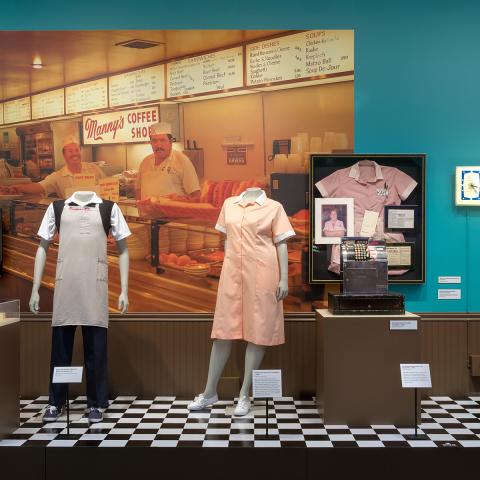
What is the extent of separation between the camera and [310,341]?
17.7 ft

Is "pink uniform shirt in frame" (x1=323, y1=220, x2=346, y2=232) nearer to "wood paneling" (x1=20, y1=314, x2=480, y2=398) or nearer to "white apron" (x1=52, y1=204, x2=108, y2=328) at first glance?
"wood paneling" (x1=20, y1=314, x2=480, y2=398)

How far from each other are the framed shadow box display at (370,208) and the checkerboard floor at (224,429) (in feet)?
3.70

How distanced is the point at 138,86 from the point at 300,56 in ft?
4.50

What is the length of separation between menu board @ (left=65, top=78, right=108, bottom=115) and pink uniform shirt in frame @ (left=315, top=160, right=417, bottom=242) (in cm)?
201

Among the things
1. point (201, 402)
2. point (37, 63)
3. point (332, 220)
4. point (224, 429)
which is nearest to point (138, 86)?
point (37, 63)

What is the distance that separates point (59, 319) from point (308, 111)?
2556 millimetres

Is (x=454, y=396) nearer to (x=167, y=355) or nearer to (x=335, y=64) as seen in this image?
(x=167, y=355)

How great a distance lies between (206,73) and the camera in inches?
214

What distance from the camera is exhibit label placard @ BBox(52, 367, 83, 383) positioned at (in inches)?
164

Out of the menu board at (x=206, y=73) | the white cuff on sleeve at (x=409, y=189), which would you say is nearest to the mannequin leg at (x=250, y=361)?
the white cuff on sleeve at (x=409, y=189)

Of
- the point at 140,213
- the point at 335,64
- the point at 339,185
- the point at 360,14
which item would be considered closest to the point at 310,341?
the point at 339,185

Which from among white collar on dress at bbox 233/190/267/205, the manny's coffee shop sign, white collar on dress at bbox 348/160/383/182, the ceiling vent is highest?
the ceiling vent

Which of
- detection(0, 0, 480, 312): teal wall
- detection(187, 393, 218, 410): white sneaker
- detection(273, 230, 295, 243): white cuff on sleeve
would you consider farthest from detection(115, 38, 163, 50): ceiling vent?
detection(187, 393, 218, 410): white sneaker

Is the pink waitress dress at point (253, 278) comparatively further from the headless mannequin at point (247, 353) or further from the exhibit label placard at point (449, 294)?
the exhibit label placard at point (449, 294)
